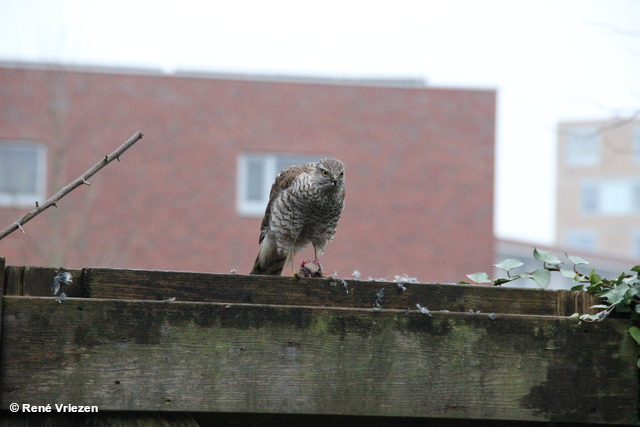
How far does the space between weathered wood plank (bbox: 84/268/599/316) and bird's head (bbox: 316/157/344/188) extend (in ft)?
7.20

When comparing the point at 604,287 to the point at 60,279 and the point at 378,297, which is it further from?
the point at 60,279

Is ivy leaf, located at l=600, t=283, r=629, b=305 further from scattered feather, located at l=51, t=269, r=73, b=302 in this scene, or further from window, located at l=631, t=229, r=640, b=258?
window, located at l=631, t=229, r=640, b=258

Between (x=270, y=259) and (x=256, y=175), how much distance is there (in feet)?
52.2

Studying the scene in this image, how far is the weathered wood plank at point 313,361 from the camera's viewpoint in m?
1.72

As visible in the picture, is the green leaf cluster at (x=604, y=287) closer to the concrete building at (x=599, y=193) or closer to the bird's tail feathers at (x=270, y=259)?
the bird's tail feathers at (x=270, y=259)

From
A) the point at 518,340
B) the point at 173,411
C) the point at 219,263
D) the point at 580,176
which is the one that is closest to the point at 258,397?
the point at 173,411

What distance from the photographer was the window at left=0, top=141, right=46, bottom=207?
2000 centimetres

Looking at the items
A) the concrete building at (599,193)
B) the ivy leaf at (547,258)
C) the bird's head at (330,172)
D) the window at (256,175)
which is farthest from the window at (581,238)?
the ivy leaf at (547,258)

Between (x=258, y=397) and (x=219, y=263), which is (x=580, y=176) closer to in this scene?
(x=219, y=263)

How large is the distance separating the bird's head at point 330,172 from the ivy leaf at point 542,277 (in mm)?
2137

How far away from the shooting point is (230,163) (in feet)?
66.7

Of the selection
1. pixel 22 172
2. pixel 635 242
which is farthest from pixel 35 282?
pixel 635 242

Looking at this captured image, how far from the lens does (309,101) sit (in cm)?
2052

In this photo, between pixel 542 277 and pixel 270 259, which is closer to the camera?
pixel 542 277
